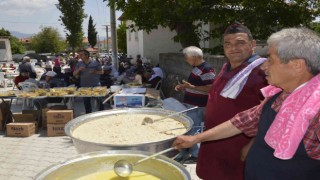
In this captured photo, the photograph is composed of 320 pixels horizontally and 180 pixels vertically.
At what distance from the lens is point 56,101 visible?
7051 mm

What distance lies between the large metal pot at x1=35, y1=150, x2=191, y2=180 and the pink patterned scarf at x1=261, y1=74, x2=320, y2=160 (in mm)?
472

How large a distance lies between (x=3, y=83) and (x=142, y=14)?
913 centimetres

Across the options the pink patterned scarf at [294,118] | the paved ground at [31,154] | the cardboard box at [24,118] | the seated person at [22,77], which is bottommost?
the paved ground at [31,154]

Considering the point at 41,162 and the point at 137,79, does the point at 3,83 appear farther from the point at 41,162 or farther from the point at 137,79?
the point at 41,162

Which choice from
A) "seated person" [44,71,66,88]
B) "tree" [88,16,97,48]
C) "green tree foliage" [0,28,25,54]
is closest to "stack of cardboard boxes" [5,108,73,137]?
"seated person" [44,71,66,88]

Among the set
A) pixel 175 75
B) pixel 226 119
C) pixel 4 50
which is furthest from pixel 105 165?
pixel 4 50

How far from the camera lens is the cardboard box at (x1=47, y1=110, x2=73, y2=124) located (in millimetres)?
6068

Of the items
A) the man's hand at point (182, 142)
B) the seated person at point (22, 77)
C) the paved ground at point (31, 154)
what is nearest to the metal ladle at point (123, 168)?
the man's hand at point (182, 142)

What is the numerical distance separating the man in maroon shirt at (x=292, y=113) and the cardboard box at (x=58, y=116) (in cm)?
521

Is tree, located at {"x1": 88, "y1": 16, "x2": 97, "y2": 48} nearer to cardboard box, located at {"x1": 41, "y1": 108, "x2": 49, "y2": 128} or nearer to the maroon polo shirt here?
cardboard box, located at {"x1": 41, "y1": 108, "x2": 49, "y2": 128}

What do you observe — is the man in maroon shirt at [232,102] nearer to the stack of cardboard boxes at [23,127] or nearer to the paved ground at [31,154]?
the paved ground at [31,154]

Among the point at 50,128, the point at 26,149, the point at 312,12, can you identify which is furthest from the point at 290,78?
the point at 312,12

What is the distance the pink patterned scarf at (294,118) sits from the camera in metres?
1.19

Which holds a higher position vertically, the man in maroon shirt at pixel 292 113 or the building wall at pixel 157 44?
the building wall at pixel 157 44
